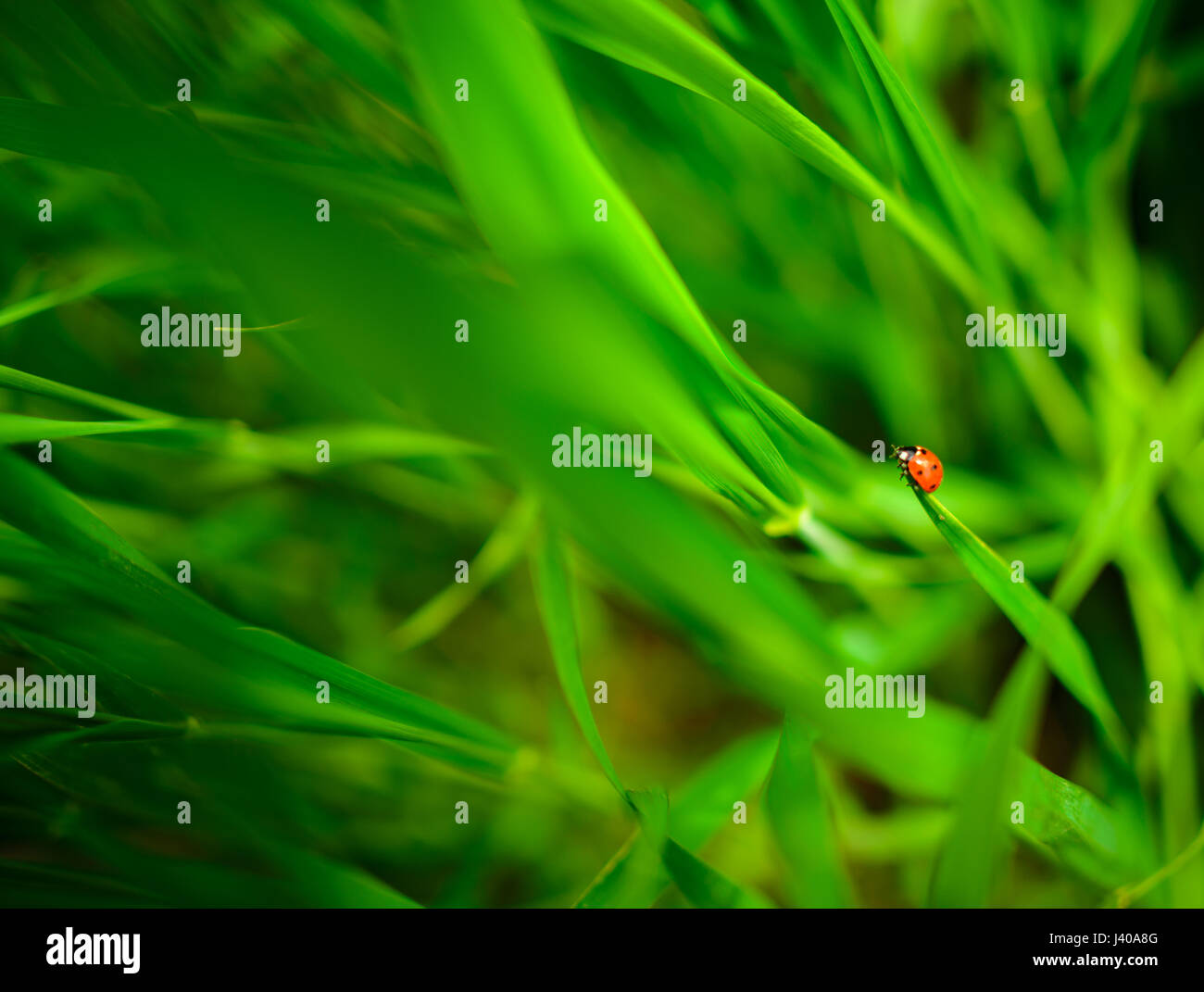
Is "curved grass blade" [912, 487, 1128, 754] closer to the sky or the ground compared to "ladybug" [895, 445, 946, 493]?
closer to the ground

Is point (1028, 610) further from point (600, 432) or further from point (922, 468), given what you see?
point (600, 432)

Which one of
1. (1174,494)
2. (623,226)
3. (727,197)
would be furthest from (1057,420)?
(623,226)

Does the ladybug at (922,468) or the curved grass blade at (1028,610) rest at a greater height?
the ladybug at (922,468)

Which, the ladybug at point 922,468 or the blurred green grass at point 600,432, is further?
the ladybug at point 922,468

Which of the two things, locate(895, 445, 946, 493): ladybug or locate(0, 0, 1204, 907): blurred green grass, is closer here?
locate(0, 0, 1204, 907): blurred green grass

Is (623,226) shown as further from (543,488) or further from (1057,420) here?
(1057,420)

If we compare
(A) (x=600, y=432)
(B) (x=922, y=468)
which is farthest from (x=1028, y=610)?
(A) (x=600, y=432)

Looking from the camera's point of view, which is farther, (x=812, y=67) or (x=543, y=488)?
(x=812, y=67)
